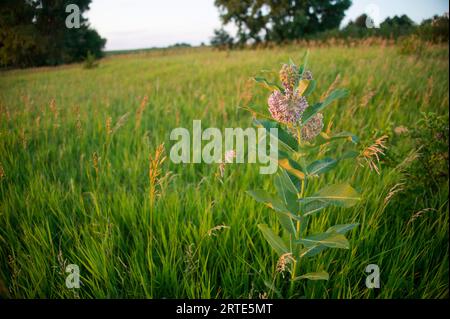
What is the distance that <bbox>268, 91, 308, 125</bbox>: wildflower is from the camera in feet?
3.45

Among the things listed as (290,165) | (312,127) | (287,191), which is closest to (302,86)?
(312,127)

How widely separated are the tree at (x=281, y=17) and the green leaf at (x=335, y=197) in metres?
3.28

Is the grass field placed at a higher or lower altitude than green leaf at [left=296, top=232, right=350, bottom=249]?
lower

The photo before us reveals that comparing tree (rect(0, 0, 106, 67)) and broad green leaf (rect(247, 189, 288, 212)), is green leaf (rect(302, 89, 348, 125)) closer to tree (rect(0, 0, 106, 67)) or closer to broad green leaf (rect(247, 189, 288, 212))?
broad green leaf (rect(247, 189, 288, 212))

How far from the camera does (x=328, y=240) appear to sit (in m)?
1.17

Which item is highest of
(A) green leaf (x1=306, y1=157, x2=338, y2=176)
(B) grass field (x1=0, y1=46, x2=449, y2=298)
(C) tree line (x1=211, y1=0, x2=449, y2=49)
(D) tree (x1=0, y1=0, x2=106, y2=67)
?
(C) tree line (x1=211, y1=0, x2=449, y2=49)

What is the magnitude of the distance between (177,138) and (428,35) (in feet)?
24.7

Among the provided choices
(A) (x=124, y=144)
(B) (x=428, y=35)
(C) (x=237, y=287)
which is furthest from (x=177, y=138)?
(B) (x=428, y=35)

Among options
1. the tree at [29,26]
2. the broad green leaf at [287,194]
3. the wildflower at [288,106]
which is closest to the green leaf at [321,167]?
the broad green leaf at [287,194]

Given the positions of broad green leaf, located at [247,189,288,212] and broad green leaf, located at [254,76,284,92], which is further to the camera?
broad green leaf, located at [247,189,288,212]

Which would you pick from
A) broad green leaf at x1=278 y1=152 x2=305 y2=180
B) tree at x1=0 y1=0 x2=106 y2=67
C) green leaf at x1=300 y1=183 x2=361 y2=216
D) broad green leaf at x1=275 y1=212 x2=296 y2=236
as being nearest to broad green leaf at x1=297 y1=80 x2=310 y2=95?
broad green leaf at x1=278 y1=152 x2=305 y2=180

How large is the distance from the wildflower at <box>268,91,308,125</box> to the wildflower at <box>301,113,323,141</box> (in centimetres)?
9

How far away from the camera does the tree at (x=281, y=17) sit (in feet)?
31.6
